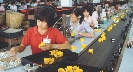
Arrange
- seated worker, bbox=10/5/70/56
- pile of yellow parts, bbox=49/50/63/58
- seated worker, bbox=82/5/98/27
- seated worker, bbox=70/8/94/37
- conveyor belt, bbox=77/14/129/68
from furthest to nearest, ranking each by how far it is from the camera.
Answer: seated worker, bbox=82/5/98/27
seated worker, bbox=70/8/94/37
seated worker, bbox=10/5/70/56
conveyor belt, bbox=77/14/129/68
pile of yellow parts, bbox=49/50/63/58

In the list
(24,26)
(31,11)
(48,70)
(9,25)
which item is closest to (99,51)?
(48,70)

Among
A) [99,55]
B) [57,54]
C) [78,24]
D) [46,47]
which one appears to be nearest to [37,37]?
[46,47]

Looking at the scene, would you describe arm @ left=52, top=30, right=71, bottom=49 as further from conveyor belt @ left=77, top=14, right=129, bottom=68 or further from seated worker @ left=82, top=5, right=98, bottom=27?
seated worker @ left=82, top=5, right=98, bottom=27

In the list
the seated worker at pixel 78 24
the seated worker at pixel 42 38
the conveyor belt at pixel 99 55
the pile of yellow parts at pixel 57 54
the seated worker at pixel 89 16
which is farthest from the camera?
the seated worker at pixel 89 16

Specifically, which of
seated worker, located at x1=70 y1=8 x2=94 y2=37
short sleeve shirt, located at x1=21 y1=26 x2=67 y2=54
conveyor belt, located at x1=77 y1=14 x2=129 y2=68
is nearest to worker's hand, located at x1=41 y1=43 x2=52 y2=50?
short sleeve shirt, located at x1=21 y1=26 x2=67 y2=54

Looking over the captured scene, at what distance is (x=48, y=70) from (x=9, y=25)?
14.4 feet

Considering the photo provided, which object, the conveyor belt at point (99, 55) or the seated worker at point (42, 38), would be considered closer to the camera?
the conveyor belt at point (99, 55)

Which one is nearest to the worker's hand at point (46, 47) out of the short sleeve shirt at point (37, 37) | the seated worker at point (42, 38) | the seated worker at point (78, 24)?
the seated worker at point (42, 38)

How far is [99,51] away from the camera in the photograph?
2484 millimetres

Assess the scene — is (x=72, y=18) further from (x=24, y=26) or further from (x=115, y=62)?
(x=24, y=26)

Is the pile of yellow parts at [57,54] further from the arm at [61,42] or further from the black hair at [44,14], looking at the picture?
the black hair at [44,14]

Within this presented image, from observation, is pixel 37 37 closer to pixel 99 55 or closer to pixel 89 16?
pixel 99 55

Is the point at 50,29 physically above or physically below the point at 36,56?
above

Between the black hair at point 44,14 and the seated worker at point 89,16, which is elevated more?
the black hair at point 44,14
